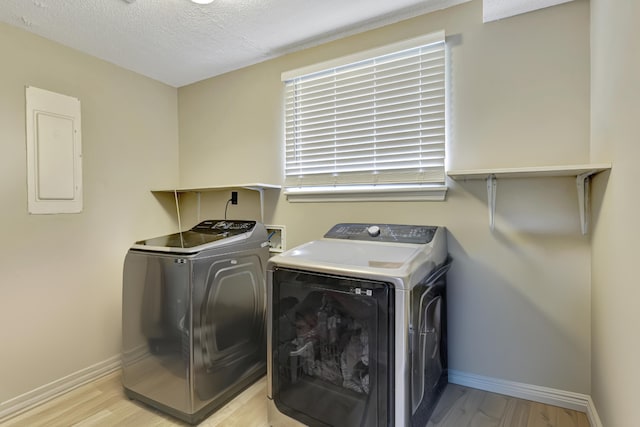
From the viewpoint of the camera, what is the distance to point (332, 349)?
55.9 inches

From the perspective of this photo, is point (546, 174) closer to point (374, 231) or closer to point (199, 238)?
point (374, 231)

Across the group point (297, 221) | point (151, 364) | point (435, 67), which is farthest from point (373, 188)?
point (151, 364)

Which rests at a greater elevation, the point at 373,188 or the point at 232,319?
the point at 373,188

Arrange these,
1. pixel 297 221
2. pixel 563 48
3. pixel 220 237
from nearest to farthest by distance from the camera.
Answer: pixel 563 48 < pixel 220 237 < pixel 297 221

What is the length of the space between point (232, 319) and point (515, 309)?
5.22ft

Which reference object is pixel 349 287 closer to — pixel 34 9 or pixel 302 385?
pixel 302 385

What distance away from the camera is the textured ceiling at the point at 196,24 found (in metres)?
1.75

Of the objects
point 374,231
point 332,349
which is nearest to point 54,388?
point 332,349

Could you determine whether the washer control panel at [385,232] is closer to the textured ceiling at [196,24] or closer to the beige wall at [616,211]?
the beige wall at [616,211]

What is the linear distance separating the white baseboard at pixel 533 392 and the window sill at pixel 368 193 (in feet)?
3.48

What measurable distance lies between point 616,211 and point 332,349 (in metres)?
1.25

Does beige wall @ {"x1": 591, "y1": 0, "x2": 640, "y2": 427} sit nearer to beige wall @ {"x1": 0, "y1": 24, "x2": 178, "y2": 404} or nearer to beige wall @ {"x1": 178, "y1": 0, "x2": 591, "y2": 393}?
beige wall @ {"x1": 178, "y1": 0, "x2": 591, "y2": 393}

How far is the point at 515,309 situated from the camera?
5.66 feet

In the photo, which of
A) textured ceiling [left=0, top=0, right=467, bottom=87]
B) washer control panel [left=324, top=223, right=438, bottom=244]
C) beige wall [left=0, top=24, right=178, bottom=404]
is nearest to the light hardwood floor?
beige wall [left=0, top=24, right=178, bottom=404]
